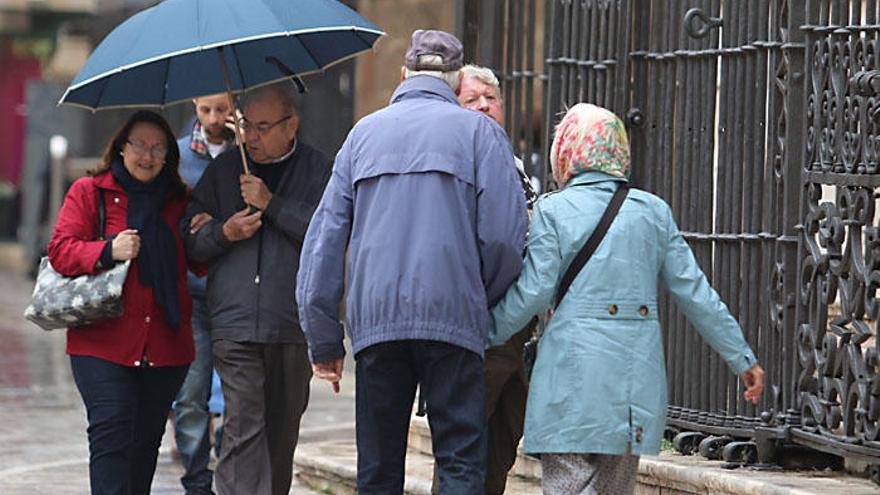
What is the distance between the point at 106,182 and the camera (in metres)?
7.77

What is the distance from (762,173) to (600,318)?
2270 mm

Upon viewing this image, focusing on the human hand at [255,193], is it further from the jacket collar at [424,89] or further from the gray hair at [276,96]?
the jacket collar at [424,89]

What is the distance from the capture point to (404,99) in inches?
252

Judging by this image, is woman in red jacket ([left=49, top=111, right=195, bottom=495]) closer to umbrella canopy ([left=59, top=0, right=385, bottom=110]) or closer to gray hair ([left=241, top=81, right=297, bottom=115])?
umbrella canopy ([left=59, top=0, right=385, bottom=110])

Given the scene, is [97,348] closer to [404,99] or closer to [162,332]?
[162,332]

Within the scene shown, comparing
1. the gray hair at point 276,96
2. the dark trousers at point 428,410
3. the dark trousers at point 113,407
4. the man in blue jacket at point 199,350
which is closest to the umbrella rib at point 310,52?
the gray hair at point 276,96

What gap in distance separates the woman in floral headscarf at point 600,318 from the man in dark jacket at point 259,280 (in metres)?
1.50

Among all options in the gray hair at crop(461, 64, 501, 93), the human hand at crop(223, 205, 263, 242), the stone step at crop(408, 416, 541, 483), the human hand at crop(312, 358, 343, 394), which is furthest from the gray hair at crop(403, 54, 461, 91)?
the stone step at crop(408, 416, 541, 483)

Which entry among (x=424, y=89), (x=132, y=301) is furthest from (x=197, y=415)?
(x=424, y=89)

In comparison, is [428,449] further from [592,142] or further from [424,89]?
[592,142]

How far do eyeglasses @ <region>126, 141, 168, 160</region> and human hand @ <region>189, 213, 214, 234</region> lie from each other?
0.96 ft

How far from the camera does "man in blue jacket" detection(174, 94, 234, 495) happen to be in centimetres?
878

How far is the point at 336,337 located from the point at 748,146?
248 cm

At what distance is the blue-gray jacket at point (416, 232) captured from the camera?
6.07m
